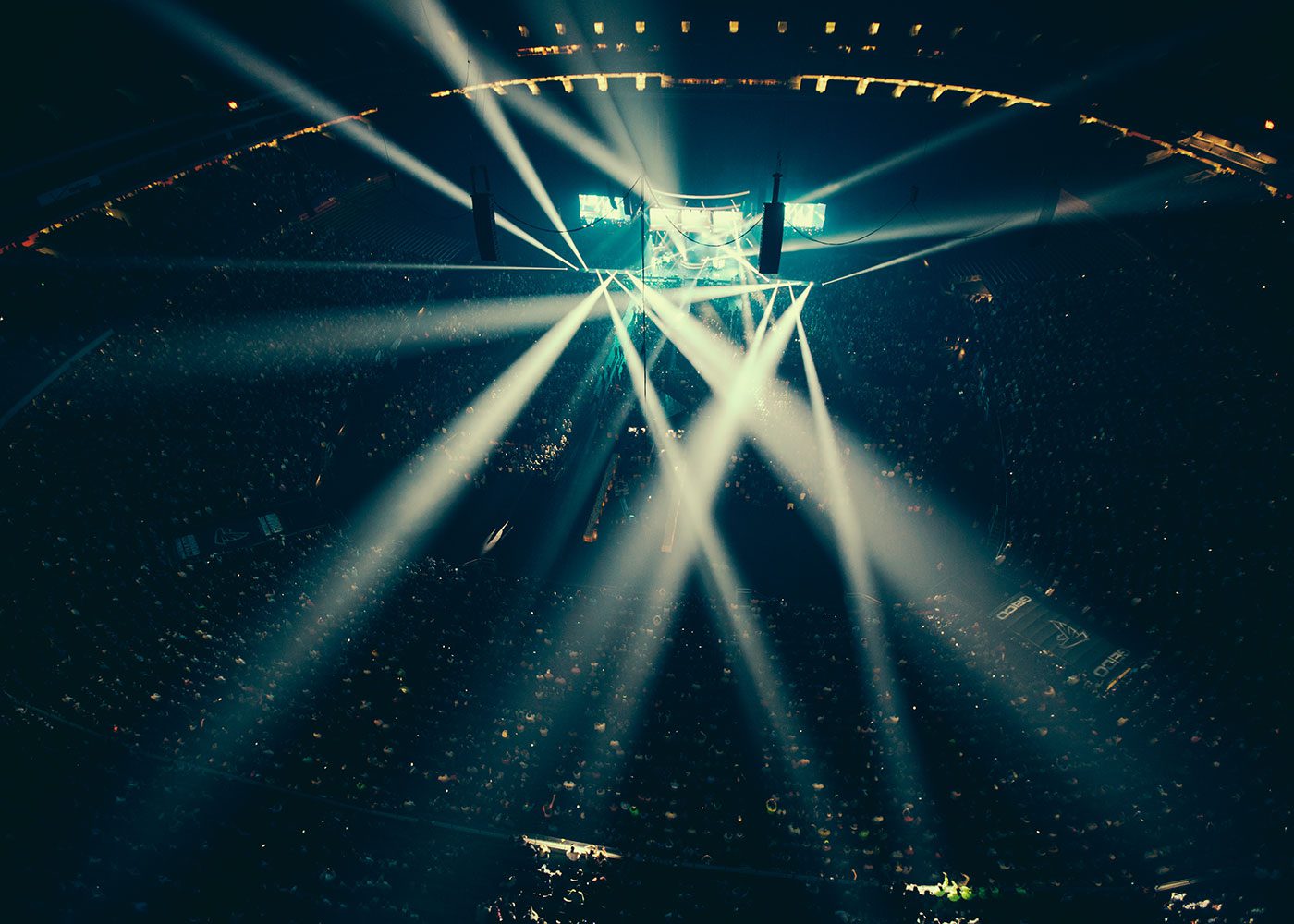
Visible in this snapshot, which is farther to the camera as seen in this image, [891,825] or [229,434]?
[229,434]

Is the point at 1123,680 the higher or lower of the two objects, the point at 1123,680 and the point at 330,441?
the lower

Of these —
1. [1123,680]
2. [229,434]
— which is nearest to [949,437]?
[1123,680]

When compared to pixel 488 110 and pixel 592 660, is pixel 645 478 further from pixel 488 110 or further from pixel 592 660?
pixel 488 110

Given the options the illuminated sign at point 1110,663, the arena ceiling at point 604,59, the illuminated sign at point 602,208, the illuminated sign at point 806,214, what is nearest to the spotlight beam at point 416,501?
the illuminated sign at point 602,208

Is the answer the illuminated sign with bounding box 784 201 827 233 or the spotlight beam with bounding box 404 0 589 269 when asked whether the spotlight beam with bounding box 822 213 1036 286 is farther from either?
the spotlight beam with bounding box 404 0 589 269

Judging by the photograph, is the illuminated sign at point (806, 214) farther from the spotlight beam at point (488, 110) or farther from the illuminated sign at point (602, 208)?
the spotlight beam at point (488, 110)

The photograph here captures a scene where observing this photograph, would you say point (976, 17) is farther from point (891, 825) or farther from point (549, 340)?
point (891, 825)
